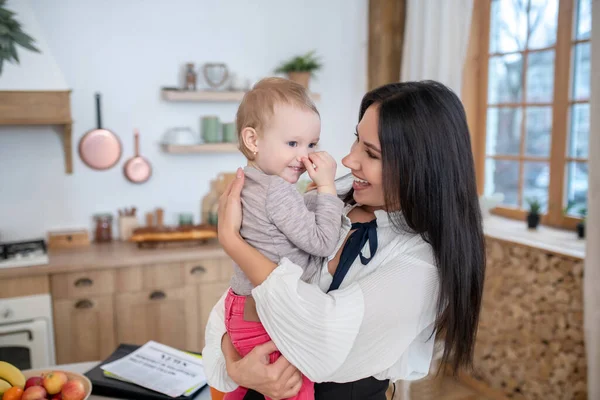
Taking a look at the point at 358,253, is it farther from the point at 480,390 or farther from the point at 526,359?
the point at 480,390

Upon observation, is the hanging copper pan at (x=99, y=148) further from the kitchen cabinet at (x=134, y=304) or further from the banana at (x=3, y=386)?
the banana at (x=3, y=386)

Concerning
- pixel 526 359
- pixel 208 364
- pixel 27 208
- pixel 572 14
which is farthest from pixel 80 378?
pixel 572 14

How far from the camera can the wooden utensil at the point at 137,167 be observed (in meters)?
3.44

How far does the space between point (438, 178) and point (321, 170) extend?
26cm

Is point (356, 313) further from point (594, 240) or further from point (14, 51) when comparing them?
point (14, 51)

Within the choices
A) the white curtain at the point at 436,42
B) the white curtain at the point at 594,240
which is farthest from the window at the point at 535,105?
the white curtain at the point at 594,240

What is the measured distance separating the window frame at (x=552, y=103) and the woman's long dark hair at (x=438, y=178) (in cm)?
187

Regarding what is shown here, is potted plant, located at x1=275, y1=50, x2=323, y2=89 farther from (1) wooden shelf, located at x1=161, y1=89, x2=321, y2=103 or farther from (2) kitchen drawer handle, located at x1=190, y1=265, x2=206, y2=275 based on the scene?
(2) kitchen drawer handle, located at x1=190, y1=265, x2=206, y2=275

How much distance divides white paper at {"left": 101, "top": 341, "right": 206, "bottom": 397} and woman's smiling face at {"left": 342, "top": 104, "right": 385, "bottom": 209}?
0.77 m

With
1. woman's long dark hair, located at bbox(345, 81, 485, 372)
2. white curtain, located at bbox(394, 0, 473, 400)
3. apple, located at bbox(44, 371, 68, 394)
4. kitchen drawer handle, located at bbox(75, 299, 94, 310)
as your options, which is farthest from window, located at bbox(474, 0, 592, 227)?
apple, located at bbox(44, 371, 68, 394)

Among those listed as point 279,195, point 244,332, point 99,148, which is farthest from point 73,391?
point 99,148

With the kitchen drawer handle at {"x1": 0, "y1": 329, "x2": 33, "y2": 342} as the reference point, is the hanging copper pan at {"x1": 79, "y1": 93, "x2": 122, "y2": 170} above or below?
above

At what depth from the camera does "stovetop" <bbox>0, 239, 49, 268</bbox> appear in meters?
2.85

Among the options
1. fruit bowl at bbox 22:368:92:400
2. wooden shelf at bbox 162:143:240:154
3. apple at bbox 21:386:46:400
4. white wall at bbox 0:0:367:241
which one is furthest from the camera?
wooden shelf at bbox 162:143:240:154
